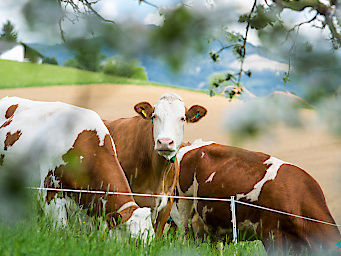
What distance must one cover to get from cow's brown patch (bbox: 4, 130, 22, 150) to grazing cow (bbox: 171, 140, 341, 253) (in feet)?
6.66

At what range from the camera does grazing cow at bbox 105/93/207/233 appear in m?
3.92

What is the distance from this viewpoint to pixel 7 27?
56 centimetres

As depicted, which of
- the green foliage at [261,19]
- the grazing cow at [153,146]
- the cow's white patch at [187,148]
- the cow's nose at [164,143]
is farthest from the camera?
the cow's white patch at [187,148]

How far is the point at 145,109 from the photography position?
4.24m

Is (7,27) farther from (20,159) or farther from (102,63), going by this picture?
(20,159)

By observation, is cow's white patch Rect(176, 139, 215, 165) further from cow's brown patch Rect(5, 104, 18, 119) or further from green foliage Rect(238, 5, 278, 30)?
green foliage Rect(238, 5, 278, 30)

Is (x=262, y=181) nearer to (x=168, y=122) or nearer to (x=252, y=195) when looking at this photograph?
(x=252, y=195)

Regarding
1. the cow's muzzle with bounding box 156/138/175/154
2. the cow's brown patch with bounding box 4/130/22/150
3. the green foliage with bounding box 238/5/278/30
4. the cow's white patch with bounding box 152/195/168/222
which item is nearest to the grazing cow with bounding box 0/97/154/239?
the cow's brown patch with bounding box 4/130/22/150

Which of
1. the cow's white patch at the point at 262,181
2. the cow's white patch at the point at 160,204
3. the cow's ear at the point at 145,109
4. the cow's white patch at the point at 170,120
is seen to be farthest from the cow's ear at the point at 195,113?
the cow's white patch at the point at 262,181

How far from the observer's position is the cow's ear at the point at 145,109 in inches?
166

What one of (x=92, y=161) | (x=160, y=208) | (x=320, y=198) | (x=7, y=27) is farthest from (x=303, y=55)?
(x=320, y=198)

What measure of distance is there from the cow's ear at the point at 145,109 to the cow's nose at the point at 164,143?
27.0 inches

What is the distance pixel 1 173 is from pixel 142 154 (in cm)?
337

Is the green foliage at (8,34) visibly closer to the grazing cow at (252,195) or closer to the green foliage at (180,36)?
the green foliage at (180,36)
